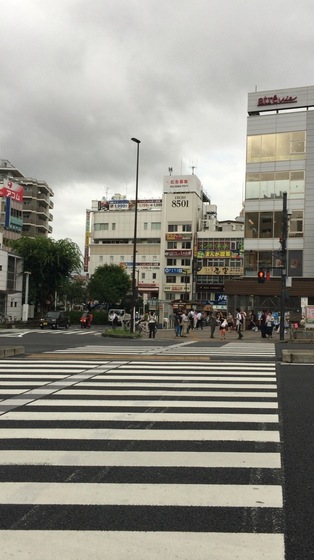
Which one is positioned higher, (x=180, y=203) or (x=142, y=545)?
(x=180, y=203)

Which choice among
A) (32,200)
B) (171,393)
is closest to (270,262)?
(171,393)

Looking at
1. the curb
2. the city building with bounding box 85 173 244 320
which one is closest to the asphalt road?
the curb

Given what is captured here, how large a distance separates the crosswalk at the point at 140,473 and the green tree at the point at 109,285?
232 feet

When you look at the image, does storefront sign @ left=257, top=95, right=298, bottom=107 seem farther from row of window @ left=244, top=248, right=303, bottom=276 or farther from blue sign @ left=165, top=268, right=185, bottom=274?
blue sign @ left=165, top=268, right=185, bottom=274

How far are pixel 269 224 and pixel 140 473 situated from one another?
48747 mm

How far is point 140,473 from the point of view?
502 centimetres

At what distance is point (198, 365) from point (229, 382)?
3387 mm

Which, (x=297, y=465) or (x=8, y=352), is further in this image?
(x=8, y=352)

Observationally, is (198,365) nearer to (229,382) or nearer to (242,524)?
(229,382)

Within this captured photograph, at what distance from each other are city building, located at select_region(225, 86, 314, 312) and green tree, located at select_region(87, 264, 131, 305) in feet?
107

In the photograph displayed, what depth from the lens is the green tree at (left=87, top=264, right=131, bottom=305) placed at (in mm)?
80375

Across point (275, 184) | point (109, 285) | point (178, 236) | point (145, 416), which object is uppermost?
point (178, 236)

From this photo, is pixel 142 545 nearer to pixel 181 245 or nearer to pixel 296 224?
pixel 296 224

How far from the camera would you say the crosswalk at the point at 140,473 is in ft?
11.8
